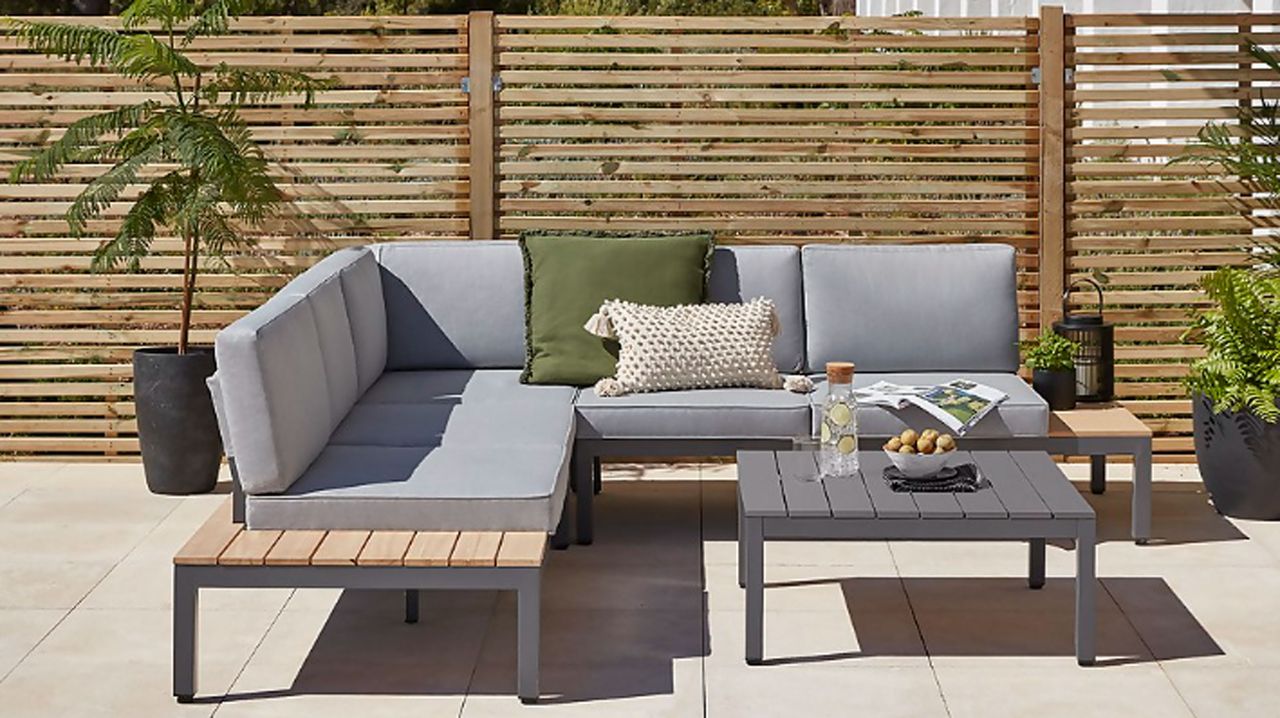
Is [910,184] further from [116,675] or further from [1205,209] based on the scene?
[116,675]

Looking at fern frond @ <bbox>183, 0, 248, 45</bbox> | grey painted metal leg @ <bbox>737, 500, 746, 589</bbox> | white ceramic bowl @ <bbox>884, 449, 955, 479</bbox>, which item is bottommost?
grey painted metal leg @ <bbox>737, 500, 746, 589</bbox>

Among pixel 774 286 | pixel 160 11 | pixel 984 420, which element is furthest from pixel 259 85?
pixel 984 420

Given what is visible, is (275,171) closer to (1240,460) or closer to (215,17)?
(215,17)

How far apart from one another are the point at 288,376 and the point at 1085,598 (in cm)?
218

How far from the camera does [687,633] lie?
17.5 ft

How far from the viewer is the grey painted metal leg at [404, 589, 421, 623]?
212 inches

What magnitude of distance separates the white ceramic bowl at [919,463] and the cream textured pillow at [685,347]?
1327 mm

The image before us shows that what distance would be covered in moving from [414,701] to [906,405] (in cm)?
219

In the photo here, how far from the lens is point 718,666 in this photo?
5031 mm

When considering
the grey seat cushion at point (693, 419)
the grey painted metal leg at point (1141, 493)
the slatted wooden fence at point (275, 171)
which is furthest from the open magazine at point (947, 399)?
the slatted wooden fence at point (275, 171)

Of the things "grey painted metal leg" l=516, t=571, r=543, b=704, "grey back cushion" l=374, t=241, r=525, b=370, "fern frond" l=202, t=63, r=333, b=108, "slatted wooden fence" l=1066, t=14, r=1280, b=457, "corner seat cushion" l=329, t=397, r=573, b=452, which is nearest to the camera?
"grey painted metal leg" l=516, t=571, r=543, b=704

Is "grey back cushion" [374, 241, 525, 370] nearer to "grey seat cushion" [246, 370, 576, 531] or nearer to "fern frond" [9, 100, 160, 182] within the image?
"grey seat cushion" [246, 370, 576, 531]

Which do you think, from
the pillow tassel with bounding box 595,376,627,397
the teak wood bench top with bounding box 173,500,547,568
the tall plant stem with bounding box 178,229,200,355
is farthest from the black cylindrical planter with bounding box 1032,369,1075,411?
the tall plant stem with bounding box 178,229,200,355

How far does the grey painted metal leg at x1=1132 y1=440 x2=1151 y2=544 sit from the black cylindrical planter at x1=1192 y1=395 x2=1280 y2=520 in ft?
1.31
